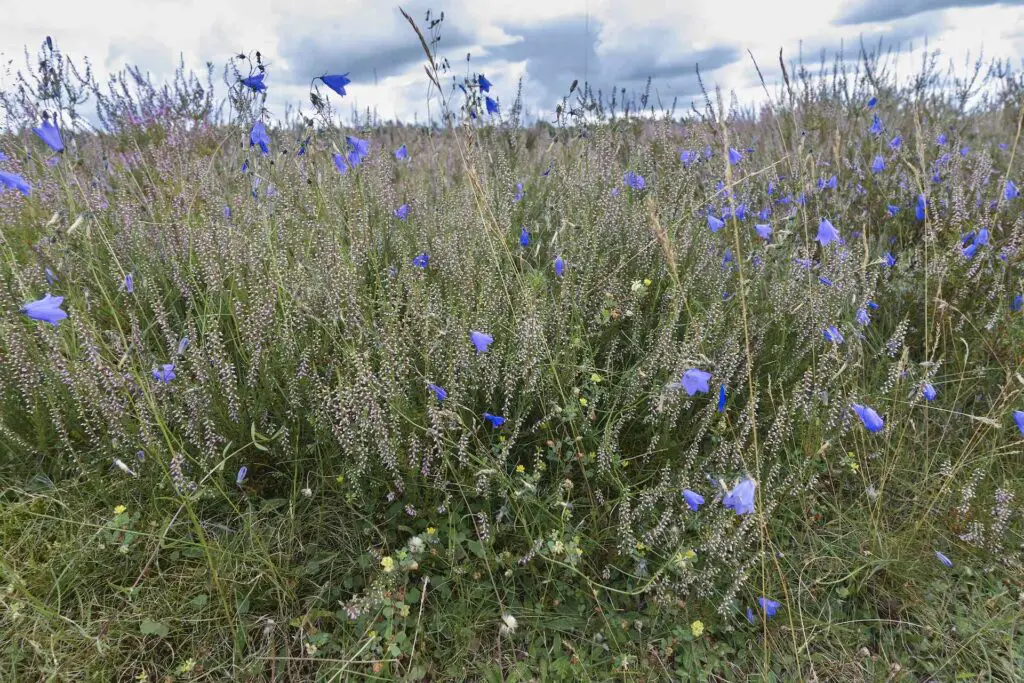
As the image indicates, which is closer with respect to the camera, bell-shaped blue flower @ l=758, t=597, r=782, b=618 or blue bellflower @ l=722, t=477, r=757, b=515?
blue bellflower @ l=722, t=477, r=757, b=515

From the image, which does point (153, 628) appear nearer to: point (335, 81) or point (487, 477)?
point (487, 477)

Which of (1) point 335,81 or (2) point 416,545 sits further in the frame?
(1) point 335,81

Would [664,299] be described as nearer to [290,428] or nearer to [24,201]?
[290,428]

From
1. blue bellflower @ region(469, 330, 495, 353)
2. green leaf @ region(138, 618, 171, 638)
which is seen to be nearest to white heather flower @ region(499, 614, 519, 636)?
blue bellflower @ region(469, 330, 495, 353)

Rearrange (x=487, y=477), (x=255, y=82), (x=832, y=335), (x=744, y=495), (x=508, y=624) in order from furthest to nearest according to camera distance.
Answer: (x=255, y=82) → (x=832, y=335) → (x=487, y=477) → (x=508, y=624) → (x=744, y=495)

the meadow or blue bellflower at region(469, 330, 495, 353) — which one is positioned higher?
blue bellflower at region(469, 330, 495, 353)

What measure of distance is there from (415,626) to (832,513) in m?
1.35

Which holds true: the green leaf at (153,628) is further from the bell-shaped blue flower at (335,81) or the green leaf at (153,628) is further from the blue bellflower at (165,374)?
the bell-shaped blue flower at (335,81)

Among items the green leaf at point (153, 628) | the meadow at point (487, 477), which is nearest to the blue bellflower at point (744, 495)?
the meadow at point (487, 477)

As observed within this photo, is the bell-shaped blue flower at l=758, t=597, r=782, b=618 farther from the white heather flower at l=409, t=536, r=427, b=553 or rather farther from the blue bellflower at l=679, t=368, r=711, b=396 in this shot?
the white heather flower at l=409, t=536, r=427, b=553

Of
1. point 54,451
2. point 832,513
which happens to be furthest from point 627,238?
point 54,451

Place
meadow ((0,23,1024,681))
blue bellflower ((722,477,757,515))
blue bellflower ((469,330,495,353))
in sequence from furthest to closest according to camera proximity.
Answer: blue bellflower ((469,330,495,353))
meadow ((0,23,1024,681))
blue bellflower ((722,477,757,515))

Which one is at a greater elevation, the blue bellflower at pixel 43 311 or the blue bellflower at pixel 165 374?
the blue bellflower at pixel 43 311

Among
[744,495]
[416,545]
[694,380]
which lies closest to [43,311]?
[416,545]
